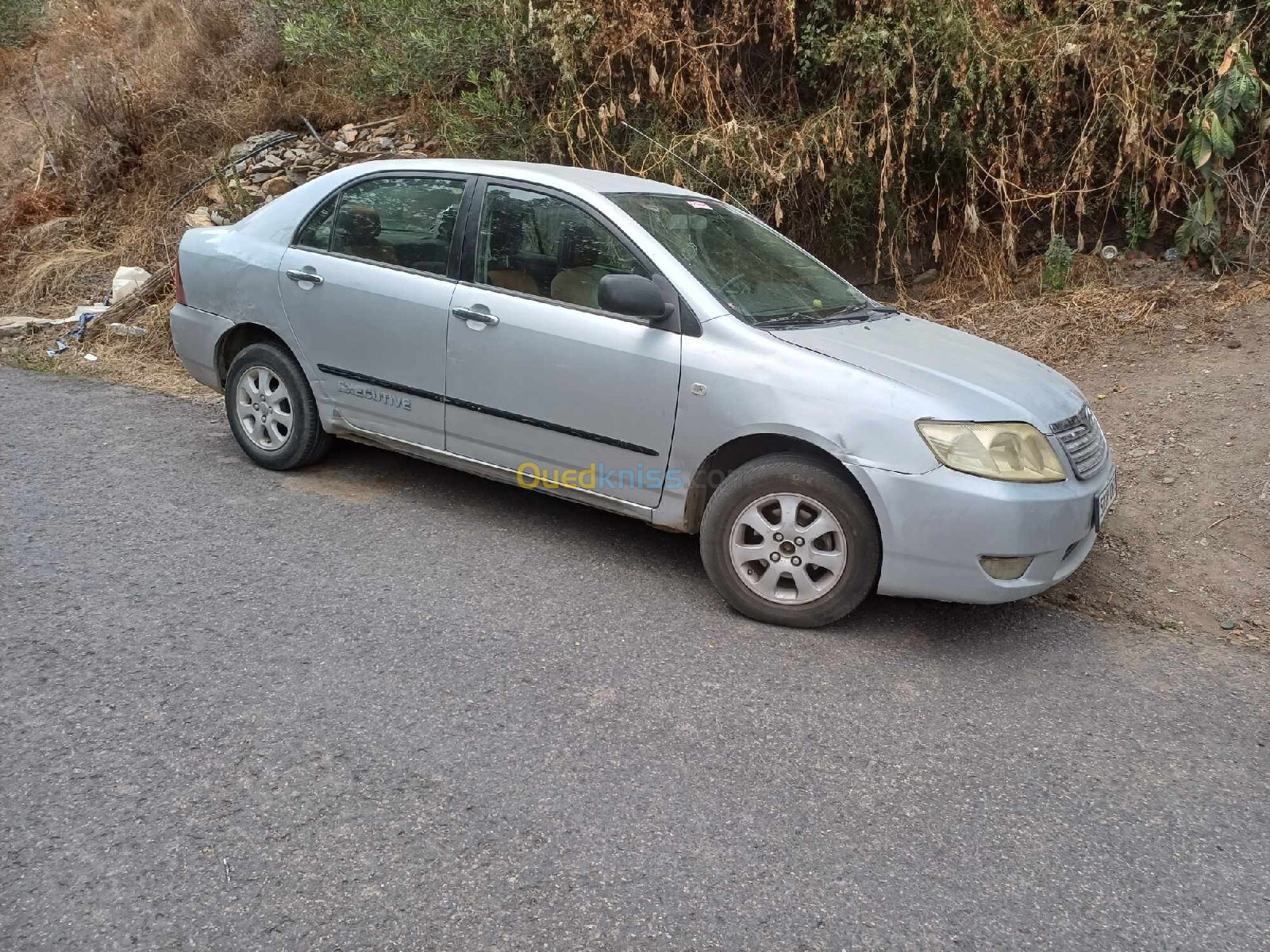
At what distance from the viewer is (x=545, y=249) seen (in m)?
4.60

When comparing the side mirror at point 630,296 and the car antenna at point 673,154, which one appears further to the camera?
the car antenna at point 673,154

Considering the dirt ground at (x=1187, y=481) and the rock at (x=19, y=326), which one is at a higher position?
the dirt ground at (x=1187, y=481)

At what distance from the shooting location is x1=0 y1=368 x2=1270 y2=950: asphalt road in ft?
8.32

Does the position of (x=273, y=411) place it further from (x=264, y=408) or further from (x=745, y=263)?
(x=745, y=263)

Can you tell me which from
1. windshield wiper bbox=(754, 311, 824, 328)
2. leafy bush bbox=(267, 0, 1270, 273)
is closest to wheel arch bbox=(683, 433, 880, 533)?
windshield wiper bbox=(754, 311, 824, 328)

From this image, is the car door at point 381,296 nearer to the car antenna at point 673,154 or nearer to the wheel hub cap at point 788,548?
the wheel hub cap at point 788,548

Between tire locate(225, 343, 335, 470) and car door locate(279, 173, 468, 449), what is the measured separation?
188 mm

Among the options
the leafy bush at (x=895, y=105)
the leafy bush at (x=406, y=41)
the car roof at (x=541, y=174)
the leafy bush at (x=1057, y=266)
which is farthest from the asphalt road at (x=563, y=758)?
the leafy bush at (x=406, y=41)

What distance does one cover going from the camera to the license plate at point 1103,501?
4074 mm

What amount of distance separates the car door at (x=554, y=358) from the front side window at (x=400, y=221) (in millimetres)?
169

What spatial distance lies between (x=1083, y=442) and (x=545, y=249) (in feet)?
7.79

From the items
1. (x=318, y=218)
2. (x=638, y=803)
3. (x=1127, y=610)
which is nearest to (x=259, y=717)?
(x=638, y=803)

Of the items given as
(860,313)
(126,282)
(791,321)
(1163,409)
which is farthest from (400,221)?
(126,282)

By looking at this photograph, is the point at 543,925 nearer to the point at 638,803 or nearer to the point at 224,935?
the point at 638,803
